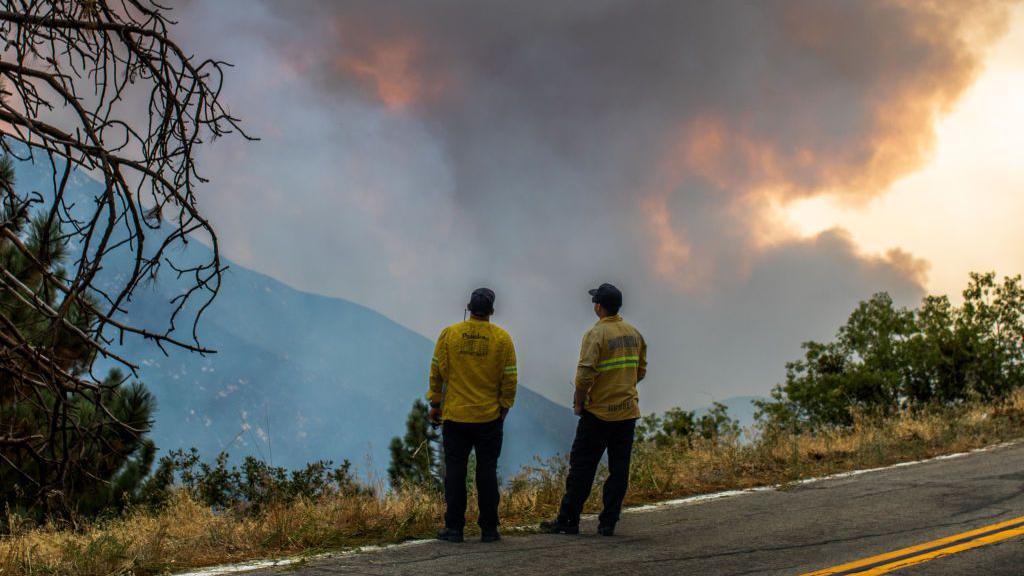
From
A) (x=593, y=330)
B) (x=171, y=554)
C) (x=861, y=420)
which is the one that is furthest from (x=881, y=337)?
(x=171, y=554)

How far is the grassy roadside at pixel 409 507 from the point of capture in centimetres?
633

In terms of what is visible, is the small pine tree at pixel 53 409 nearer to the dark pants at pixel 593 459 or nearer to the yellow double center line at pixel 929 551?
the dark pants at pixel 593 459

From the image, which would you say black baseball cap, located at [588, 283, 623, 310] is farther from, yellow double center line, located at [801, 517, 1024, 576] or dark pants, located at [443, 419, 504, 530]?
yellow double center line, located at [801, 517, 1024, 576]

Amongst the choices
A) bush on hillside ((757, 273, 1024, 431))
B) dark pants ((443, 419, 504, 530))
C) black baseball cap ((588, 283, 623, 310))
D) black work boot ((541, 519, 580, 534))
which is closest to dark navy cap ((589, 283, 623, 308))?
black baseball cap ((588, 283, 623, 310))

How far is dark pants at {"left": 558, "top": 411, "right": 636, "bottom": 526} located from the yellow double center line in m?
2.21

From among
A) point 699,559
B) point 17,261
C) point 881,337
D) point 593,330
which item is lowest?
point 699,559

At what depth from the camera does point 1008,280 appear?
35.4m

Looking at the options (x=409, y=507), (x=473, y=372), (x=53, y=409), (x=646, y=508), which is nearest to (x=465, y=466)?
(x=473, y=372)

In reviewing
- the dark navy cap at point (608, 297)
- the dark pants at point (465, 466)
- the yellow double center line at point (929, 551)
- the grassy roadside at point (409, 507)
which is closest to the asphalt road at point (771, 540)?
the yellow double center line at point (929, 551)

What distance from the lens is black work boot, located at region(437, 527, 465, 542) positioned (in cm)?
716

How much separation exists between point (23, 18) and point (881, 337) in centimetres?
4122

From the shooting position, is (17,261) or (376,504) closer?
(376,504)

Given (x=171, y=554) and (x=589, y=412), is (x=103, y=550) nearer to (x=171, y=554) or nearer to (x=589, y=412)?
(x=171, y=554)

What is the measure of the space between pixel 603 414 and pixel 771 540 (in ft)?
5.59
